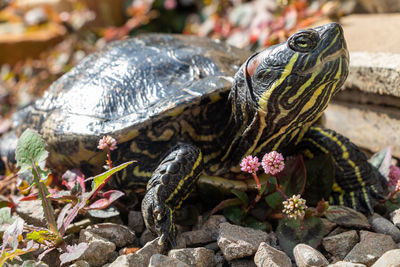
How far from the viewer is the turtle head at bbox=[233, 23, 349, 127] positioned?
1620mm

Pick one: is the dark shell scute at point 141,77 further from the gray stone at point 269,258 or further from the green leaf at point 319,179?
the gray stone at point 269,258

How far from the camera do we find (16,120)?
2746 mm

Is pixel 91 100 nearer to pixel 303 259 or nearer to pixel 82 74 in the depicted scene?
pixel 82 74

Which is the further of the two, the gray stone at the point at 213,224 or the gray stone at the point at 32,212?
the gray stone at the point at 32,212

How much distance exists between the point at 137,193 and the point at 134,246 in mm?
347

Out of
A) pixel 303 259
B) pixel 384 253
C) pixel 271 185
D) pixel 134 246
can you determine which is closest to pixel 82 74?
pixel 134 246

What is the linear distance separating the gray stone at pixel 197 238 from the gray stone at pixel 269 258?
0.29m

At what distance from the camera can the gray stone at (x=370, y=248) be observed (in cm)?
154

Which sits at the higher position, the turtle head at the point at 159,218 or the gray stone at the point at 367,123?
the turtle head at the point at 159,218

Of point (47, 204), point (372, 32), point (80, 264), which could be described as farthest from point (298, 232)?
point (372, 32)

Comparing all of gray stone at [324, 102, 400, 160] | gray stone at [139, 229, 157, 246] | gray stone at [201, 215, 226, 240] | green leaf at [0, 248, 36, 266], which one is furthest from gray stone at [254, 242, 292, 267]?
gray stone at [324, 102, 400, 160]

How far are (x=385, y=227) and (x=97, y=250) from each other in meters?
1.22

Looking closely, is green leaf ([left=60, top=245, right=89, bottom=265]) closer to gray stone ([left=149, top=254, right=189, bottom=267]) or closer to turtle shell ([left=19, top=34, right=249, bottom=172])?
gray stone ([left=149, top=254, right=189, bottom=267])

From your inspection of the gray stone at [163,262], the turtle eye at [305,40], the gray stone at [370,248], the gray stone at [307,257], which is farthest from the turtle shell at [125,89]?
the gray stone at [370,248]
